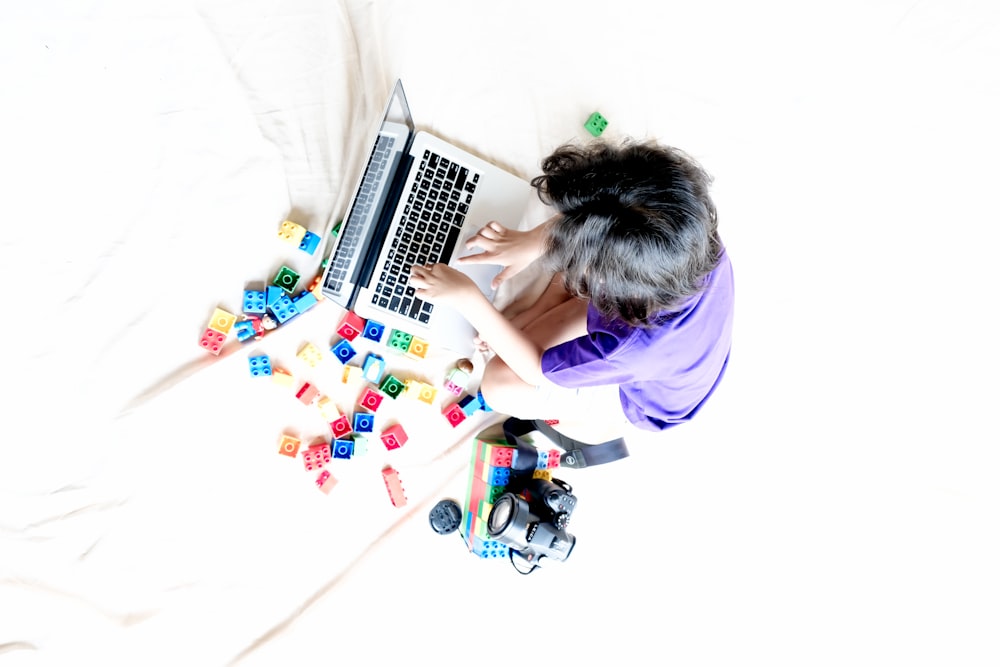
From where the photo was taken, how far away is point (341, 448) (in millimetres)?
1108

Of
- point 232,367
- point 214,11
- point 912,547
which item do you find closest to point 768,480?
point 912,547

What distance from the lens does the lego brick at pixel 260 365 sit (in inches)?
42.3

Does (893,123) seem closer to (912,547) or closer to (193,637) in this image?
(912,547)

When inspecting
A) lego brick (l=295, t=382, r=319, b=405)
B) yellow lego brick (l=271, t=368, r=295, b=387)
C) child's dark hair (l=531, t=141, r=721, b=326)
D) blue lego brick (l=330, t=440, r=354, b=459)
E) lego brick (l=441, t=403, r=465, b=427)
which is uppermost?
child's dark hair (l=531, t=141, r=721, b=326)

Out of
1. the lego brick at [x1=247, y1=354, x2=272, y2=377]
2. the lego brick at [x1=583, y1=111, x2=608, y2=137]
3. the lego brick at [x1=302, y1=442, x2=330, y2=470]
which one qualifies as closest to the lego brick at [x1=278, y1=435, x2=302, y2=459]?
the lego brick at [x1=302, y1=442, x2=330, y2=470]

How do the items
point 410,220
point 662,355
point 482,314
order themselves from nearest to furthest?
point 662,355, point 482,314, point 410,220

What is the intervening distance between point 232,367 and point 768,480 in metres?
1.06

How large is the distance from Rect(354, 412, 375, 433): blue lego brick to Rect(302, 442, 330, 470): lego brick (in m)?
0.06

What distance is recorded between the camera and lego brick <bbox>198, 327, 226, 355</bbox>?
1045 mm

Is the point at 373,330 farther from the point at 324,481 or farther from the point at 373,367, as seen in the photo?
the point at 324,481

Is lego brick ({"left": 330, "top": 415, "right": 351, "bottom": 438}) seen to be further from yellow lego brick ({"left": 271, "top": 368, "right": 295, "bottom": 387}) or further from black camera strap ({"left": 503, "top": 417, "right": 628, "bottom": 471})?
black camera strap ({"left": 503, "top": 417, "right": 628, "bottom": 471})

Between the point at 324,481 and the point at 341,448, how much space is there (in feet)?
0.23

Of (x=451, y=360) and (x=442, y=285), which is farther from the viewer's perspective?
(x=451, y=360)

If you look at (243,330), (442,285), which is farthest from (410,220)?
(243,330)
